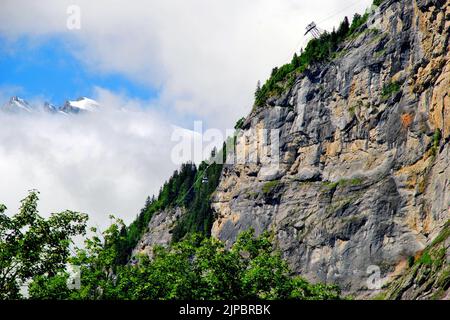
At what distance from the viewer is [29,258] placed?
35.5 meters

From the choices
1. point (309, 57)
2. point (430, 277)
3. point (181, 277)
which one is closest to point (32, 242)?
point (181, 277)

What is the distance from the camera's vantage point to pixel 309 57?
521ft

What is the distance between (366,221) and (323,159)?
2294 cm

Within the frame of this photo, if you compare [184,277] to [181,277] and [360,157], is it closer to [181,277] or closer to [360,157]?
[181,277]

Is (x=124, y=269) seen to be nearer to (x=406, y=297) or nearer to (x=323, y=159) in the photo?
(x=406, y=297)

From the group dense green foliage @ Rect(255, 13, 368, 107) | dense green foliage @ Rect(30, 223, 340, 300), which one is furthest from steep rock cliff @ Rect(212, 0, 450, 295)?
dense green foliage @ Rect(30, 223, 340, 300)

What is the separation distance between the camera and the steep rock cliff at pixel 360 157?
371ft

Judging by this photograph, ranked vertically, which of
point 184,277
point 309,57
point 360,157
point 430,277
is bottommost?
point 184,277

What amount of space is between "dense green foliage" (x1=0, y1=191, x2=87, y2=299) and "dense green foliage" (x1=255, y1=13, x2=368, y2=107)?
4741 inches

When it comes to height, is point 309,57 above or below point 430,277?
above

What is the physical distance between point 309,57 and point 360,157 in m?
39.1

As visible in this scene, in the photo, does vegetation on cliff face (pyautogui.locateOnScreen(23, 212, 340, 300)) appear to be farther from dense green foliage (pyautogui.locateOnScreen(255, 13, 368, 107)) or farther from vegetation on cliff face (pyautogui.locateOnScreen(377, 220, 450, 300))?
dense green foliage (pyautogui.locateOnScreen(255, 13, 368, 107))

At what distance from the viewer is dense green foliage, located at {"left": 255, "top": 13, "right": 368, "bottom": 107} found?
5965 inches
